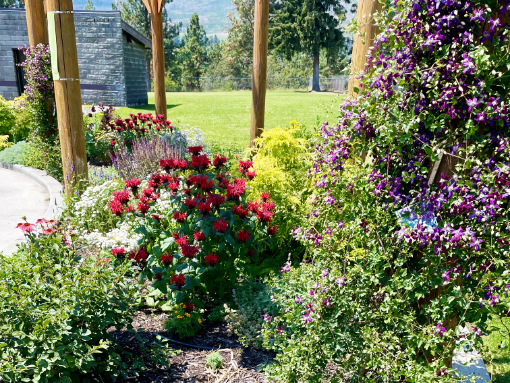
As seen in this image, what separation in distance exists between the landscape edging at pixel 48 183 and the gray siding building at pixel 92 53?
418 inches

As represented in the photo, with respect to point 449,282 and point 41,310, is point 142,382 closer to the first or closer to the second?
point 41,310

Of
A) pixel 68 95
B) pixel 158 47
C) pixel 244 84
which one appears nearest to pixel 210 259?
pixel 68 95

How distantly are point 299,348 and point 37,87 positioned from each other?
5.82 m

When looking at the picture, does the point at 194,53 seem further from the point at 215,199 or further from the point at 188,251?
the point at 188,251

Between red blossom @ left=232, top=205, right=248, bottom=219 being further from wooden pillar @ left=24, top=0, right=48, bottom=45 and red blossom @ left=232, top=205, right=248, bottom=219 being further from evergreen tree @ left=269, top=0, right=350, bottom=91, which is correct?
evergreen tree @ left=269, top=0, right=350, bottom=91

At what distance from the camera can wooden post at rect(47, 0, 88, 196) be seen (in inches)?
160

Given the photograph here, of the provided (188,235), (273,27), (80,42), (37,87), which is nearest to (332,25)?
(273,27)

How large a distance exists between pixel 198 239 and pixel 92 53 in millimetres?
16658

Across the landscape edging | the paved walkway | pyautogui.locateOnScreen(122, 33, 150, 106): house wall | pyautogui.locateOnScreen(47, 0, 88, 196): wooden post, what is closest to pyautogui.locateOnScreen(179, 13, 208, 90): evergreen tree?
pyautogui.locateOnScreen(122, 33, 150, 106): house wall

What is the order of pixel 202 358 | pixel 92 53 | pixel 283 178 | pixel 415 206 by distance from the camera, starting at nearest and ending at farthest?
pixel 415 206 < pixel 202 358 < pixel 283 178 < pixel 92 53

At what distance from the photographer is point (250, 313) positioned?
2.65 metres

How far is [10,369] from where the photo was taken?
1.71 meters

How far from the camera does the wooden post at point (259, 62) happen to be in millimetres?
5023

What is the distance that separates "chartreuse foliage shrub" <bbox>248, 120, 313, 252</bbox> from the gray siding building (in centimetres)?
1453
